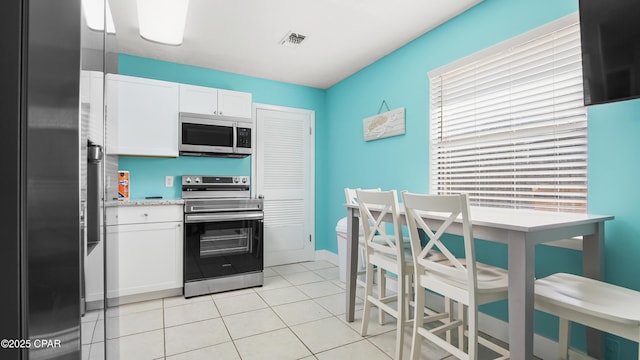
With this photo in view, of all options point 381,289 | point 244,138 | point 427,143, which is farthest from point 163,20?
point 381,289

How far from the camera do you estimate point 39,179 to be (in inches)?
18.2

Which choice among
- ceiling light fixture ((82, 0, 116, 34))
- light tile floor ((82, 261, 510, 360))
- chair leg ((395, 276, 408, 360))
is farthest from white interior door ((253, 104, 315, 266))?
ceiling light fixture ((82, 0, 116, 34))

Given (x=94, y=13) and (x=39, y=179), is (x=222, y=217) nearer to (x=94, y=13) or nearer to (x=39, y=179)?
(x=94, y=13)

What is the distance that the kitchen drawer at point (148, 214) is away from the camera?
2846 millimetres

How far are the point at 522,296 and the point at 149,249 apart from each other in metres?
2.97

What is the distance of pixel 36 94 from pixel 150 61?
11.7 ft

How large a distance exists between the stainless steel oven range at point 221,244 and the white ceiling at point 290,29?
4.78ft

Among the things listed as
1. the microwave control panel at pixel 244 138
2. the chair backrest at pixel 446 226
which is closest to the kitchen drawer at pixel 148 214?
the microwave control panel at pixel 244 138

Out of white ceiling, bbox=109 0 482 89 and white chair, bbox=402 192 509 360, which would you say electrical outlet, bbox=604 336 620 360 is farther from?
white ceiling, bbox=109 0 482 89

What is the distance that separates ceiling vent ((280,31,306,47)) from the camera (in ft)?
9.58

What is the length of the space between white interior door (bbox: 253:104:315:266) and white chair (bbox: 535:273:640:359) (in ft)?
10.3

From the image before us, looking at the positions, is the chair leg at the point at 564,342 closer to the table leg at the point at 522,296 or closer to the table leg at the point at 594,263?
the table leg at the point at 594,263

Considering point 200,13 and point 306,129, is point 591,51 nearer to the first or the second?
point 200,13

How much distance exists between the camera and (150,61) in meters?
3.47
